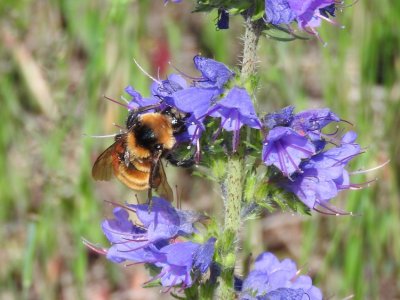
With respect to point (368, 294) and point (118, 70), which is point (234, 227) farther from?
point (118, 70)

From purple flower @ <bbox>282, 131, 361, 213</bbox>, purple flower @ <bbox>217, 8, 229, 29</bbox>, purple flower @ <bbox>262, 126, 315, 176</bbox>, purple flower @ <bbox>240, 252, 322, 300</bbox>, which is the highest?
purple flower @ <bbox>217, 8, 229, 29</bbox>

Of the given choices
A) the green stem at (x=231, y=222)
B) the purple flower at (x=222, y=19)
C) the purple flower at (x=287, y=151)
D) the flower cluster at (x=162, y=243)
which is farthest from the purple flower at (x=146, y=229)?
the purple flower at (x=222, y=19)

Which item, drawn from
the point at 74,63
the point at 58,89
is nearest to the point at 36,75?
the point at 74,63

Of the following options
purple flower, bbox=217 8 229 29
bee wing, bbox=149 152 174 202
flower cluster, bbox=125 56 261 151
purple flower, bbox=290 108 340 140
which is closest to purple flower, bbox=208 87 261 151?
flower cluster, bbox=125 56 261 151

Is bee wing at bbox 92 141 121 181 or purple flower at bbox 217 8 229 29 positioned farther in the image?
bee wing at bbox 92 141 121 181

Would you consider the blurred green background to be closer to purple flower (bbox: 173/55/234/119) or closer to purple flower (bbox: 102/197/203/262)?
purple flower (bbox: 102/197/203/262)

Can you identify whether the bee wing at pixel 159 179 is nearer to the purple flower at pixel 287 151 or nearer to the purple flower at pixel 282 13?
the purple flower at pixel 287 151
